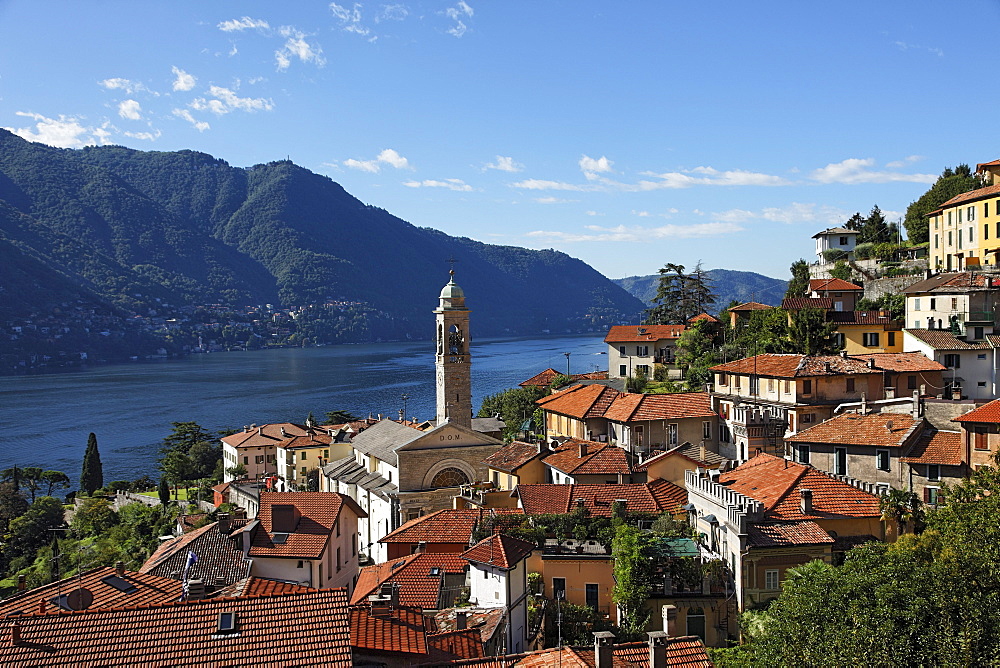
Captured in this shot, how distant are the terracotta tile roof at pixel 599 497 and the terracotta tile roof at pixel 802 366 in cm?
719

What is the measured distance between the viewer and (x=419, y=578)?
18828 mm

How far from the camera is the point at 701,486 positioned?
67.5 feet

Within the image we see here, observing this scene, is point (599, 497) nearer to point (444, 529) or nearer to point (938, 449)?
point (444, 529)

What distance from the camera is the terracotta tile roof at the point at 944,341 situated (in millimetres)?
29109

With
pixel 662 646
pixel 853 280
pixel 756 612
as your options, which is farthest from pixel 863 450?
pixel 853 280

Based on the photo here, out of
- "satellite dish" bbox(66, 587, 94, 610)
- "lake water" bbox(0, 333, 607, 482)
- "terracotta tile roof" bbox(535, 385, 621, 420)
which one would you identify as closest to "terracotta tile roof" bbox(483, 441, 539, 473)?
"terracotta tile roof" bbox(535, 385, 621, 420)

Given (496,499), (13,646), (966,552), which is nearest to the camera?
(13,646)

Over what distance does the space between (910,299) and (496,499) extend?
1862cm

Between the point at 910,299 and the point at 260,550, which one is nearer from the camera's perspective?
the point at 260,550

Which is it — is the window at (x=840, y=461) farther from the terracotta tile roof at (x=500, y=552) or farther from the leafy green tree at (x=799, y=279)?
the leafy green tree at (x=799, y=279)

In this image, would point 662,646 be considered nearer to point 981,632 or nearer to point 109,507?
point 981,632

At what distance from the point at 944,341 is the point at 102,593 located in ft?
86.6

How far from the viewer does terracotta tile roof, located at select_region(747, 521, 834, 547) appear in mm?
17188

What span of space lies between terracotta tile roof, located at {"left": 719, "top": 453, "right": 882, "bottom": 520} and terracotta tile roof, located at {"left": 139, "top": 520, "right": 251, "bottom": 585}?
11.7m
